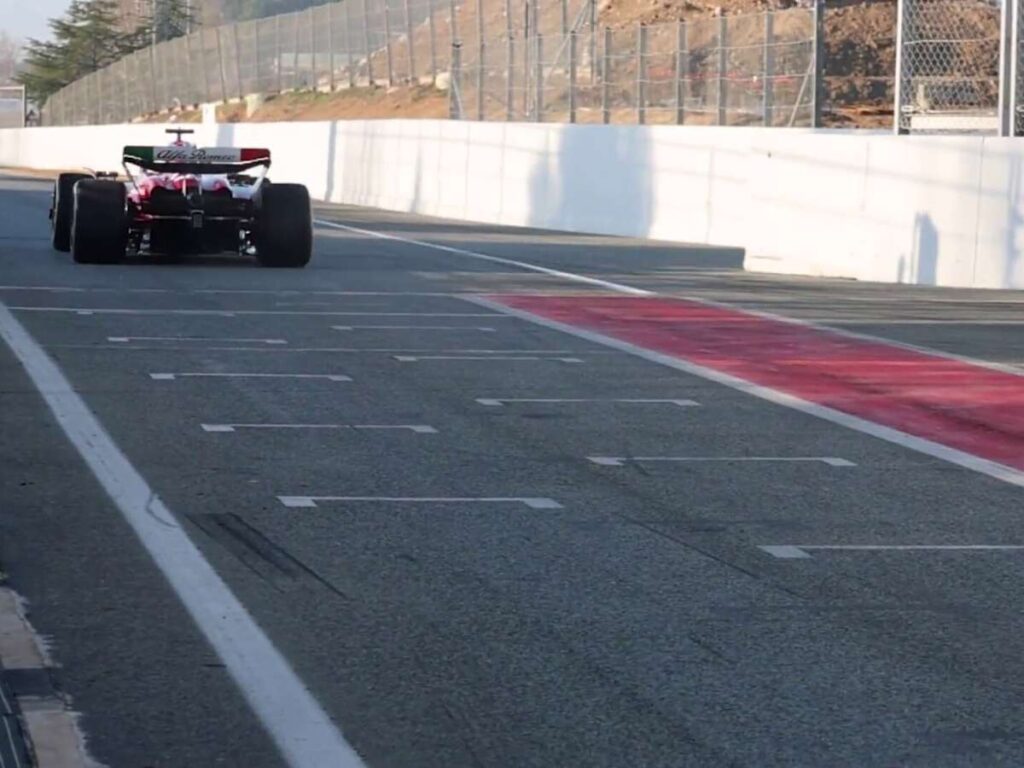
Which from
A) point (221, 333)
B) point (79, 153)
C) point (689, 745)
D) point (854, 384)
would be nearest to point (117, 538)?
point (689, 745)

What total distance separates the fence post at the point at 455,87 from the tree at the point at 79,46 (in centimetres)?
7026

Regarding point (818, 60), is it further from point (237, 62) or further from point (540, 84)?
point (237, 62)

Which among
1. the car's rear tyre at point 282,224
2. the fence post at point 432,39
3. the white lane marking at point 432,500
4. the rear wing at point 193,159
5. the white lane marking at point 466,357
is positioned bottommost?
the white lane marking at point 432,500

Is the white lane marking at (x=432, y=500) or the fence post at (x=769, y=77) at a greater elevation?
the fence post at (x=769, y=77)

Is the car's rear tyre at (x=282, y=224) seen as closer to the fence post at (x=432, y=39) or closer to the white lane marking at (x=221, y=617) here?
the white lane marking at (x=221, y=617)

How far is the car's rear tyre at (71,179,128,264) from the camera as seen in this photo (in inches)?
815

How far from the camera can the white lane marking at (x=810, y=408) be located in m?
9.99

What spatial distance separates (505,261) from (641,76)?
8609 millimetres

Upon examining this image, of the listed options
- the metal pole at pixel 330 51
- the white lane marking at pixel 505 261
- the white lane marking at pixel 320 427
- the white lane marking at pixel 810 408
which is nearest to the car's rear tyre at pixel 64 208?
the white lane marking at pixel 505 261

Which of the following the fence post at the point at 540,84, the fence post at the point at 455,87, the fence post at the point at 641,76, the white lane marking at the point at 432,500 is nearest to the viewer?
the white lane marking at the point at 432,500

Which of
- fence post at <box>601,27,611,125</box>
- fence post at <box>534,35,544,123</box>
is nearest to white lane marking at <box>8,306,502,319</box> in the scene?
fence post at <box>601,27,611,125</box>

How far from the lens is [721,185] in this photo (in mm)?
27922

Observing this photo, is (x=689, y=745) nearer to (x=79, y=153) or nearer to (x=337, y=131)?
(x=337, y=131)

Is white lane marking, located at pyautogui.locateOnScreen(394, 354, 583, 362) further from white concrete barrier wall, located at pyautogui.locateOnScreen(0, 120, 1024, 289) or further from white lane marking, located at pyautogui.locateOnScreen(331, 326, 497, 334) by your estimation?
white concrete barrier wall, located at pyautogui.locateOnScreen(0, 120, 1024, 289)
